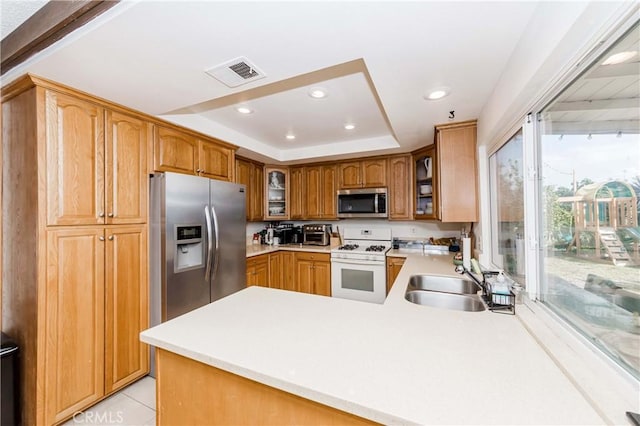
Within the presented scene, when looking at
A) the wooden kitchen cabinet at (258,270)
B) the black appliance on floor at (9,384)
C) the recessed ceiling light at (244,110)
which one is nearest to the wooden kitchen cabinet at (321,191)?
the wooden kitchen cabinet at (258,270)

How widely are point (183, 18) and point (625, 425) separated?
6.12ft

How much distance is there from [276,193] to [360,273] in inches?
72.0

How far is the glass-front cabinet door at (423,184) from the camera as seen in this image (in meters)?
3.07

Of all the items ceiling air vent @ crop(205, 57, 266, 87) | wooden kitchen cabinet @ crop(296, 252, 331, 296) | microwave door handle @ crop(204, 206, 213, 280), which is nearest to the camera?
ceiling air vent @ crop(205, 57, 266, 87)

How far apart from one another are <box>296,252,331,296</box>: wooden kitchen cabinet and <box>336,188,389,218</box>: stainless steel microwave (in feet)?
2.37

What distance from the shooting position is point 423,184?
3271 millimetres

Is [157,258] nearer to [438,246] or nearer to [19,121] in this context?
[19,121]

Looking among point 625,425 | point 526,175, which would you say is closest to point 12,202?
point 625,425

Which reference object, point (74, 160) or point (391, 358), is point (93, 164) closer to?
point (74, 160)

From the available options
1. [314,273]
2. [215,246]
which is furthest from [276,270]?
[215,246]

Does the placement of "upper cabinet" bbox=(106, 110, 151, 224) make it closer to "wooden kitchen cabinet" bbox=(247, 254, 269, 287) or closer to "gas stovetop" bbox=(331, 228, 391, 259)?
"wooden kitchen cabinet" bbox=(247, 254, 269, 287)

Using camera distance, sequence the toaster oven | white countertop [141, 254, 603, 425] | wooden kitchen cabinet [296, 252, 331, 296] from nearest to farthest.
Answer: white countertop [141, 254, 603, 425] → wooden kitchen cabinet [296, 252, 331, 296] → the toaster oven

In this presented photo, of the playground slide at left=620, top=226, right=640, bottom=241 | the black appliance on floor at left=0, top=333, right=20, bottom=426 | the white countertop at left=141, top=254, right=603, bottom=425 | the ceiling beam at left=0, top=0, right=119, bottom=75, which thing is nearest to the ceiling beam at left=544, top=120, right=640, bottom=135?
the playground slide at left=620, top=226, right=640, bottom=241

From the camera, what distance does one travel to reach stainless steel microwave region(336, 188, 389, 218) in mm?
3496
